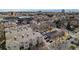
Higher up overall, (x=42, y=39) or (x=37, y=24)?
(x=37, y=24)

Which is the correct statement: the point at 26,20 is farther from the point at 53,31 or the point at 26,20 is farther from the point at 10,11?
the point at 53,31

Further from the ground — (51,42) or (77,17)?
(77,17)

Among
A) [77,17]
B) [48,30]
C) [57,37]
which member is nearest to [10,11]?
[48,30]

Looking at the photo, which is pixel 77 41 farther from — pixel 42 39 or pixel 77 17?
pixel 42 39

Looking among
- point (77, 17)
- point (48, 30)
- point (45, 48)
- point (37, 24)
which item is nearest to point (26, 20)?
point (37, 24)
